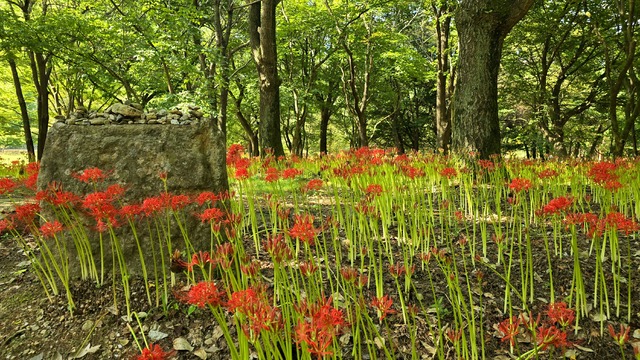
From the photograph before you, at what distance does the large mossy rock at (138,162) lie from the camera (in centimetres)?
317

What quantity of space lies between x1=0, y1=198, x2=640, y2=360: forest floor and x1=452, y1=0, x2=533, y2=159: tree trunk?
296cm

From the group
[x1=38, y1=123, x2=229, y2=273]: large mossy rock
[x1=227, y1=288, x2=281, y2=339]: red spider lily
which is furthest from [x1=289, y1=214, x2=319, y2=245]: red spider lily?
[x1=38, y1=123, x2=229, y2=273]: large mossy rock

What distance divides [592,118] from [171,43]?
80.7 feet

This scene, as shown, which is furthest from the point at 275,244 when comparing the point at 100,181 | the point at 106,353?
the point at 100,181

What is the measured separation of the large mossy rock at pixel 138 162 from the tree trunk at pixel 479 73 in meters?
4.21

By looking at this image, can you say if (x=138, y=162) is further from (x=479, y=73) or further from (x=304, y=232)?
(x=479, y=73)

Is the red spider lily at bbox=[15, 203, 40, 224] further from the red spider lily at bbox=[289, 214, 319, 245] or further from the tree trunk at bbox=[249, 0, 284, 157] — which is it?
the tree trunk at bbox=[249, 0, 284, 157]

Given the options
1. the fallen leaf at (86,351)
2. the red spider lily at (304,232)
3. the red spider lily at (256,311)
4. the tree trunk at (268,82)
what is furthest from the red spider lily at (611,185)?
the tree trunk at (268,82)

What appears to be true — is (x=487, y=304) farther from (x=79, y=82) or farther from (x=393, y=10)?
(x=393, y=10)

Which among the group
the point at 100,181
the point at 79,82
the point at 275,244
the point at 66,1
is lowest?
the point at 275,244

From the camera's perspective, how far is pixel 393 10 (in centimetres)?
2145

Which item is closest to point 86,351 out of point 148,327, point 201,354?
point 148,327

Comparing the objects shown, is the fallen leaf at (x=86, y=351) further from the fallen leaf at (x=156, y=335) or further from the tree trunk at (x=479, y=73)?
the tree trunk at (x=479, y=73)

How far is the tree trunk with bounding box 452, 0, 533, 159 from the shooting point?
5657 millimetres
